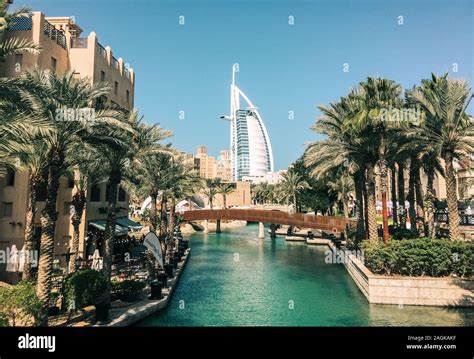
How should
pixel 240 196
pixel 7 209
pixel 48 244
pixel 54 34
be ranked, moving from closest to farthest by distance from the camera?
pixel 48 244 → pixel 7 209 → pixel 54 34 → pixel 240 196

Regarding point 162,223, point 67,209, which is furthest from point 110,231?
point 67,209

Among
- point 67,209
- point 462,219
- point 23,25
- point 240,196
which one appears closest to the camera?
point 23,25

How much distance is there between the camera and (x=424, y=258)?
661 inches

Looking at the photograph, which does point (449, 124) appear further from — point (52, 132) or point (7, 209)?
point (7, 209)

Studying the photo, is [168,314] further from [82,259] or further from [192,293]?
[82,259]

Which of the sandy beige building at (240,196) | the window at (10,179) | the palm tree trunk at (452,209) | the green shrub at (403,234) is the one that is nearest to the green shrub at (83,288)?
the window at (10,179)

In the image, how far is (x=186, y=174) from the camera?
31312mm

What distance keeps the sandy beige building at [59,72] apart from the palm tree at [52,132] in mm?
5828

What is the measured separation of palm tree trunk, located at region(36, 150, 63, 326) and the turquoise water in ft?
14.4

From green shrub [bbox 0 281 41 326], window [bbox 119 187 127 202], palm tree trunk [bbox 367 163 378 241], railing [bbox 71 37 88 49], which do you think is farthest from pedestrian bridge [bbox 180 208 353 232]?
green shrub [bbox 0 281 41 326]
